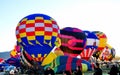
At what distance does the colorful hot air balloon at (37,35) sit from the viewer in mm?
22695

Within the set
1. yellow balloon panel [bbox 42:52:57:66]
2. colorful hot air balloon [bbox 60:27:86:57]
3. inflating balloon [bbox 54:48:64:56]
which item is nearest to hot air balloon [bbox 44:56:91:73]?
yellow balloon panel [bbox 42:52:57:66]

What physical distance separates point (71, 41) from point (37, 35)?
626 centimetres

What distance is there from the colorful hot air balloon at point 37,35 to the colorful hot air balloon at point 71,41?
181 inches

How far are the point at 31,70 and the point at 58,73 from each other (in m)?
3.00

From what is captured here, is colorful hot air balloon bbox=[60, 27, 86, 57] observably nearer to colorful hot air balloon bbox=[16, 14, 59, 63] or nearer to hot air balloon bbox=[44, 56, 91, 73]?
hot air balloon bbox=[44, 56, 91, 73]

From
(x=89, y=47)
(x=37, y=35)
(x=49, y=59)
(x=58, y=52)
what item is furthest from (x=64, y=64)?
(x=89, y=47)

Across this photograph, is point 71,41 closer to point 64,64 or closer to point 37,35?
point 64,64

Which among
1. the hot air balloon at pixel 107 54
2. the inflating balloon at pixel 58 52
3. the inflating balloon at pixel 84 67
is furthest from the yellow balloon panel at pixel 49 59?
the hot air balloon at pixel 107 54

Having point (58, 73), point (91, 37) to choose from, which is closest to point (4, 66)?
point (91, 37)

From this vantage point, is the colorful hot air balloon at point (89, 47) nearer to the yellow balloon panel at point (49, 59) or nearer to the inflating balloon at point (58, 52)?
the inflating balloon at point (58, 52)

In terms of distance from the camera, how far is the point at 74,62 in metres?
24.6

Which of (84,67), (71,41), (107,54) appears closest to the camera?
(84,67)

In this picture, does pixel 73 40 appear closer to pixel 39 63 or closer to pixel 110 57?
pixel 39 63

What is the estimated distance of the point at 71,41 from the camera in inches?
1128
